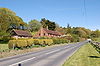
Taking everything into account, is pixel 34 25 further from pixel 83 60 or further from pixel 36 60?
pixel 83 60

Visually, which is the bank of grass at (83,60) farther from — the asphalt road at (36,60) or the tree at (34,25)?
the tree at (34,25)

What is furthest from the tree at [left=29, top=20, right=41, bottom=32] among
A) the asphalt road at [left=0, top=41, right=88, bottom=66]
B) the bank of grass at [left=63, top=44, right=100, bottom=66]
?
the bank of grass at [left=63, top=44, right=100, bottom=66]

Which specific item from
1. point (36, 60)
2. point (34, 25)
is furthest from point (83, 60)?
point (34, 25)

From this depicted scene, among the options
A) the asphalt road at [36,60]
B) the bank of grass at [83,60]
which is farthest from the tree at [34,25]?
the bank of grass at [83,60]

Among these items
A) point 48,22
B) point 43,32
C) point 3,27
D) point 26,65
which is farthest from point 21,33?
point 26,65

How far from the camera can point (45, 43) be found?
163ft

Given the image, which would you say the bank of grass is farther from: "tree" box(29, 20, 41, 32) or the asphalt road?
"tree" box(29, 20, 41, 32)

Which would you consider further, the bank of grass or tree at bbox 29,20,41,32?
tree at bbox 29,20,41,32

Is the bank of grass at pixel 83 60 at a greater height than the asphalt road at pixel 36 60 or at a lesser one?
lesser

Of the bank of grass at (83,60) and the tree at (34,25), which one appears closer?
the bank of grass at (83,60)

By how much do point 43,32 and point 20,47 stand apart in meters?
65.3

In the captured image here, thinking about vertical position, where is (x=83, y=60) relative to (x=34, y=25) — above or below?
below

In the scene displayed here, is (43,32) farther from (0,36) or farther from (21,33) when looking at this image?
(0,36)

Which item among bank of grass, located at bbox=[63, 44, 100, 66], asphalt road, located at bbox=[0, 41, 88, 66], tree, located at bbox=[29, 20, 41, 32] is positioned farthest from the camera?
tree, located at bbox=[29, 20, 41, 32]
